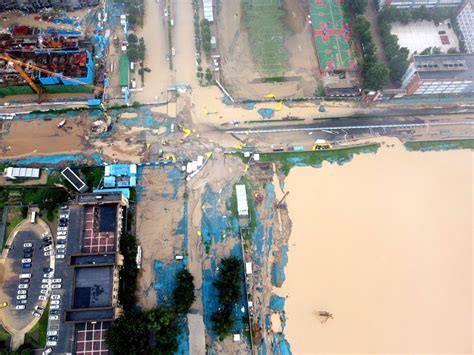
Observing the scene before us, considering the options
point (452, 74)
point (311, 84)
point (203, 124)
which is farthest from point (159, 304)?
point (452, 74)

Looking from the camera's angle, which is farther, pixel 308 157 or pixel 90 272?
pixel 308 157

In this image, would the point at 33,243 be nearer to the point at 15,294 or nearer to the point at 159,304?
the point at 15,294

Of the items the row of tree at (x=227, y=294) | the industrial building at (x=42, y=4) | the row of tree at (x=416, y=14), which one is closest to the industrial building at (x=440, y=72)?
the row of tree at (x=416, y=14)

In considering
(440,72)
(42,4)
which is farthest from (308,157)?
(42,4)

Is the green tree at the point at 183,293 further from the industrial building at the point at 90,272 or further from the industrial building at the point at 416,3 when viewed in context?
the industrial building at the point at 416,3

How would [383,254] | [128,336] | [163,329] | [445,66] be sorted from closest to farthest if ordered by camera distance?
[128,336] → [163,329] → [383,254] → [445,66]

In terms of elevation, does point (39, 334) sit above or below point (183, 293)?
below

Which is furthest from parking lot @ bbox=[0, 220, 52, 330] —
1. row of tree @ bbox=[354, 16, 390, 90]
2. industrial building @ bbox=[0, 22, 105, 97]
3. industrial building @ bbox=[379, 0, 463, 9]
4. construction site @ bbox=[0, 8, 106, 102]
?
industrial building @ bbox=[379, 0, 463, 9]

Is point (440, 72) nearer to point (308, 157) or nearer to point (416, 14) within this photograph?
point (416, 14)
